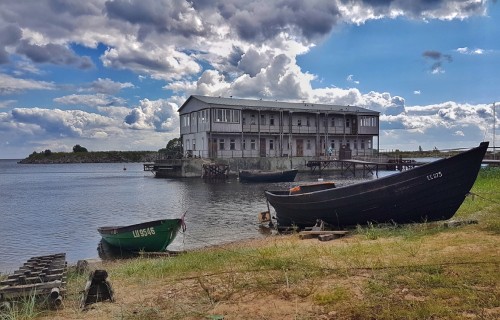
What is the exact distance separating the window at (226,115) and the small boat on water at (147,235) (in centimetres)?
4051

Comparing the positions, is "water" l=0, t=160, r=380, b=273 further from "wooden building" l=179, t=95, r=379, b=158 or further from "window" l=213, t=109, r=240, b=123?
"wooden building" l=179, t=95, r=379, b=158

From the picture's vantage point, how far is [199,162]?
54438 mm

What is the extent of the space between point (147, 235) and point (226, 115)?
1661 inches

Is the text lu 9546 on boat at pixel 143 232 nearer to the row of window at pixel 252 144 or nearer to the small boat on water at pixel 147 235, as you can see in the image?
the small boat on water at pixel 147 235

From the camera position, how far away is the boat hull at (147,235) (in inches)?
564

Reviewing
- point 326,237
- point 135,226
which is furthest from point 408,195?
point 135,226

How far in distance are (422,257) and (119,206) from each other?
25.4m

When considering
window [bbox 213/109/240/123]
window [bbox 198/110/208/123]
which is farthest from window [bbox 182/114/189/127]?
window [bbox 213/109/240/123]

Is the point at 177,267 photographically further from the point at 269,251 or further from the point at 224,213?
the point at 224,213

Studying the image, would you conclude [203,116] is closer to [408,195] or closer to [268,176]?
[268,176]

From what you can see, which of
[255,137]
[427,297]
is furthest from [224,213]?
[255,137]

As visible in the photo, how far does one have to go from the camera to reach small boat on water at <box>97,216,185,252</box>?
14320 millimetres

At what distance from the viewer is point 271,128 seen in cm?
6025

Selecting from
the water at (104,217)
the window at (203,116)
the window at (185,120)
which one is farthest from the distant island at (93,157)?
the water at (104,217)
